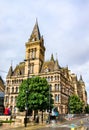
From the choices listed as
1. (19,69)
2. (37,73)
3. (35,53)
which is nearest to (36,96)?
(37,73)

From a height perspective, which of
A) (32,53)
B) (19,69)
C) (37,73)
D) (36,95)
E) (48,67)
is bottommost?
(36,95)

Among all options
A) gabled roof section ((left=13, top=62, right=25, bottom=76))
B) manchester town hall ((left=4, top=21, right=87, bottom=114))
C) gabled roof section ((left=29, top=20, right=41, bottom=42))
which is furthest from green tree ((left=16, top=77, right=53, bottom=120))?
gabled roof section ((left=29, top=20, right=41, bottom=42))

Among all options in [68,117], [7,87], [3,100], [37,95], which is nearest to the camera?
[37,95]

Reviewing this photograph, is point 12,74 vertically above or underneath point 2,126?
above

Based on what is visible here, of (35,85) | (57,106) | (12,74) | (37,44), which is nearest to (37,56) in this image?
(37,44)

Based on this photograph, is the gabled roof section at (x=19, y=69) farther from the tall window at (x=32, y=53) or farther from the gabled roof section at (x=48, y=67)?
the gabled roof section at (x=48, y=67)

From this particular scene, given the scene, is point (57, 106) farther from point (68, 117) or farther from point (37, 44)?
point (37, 44)

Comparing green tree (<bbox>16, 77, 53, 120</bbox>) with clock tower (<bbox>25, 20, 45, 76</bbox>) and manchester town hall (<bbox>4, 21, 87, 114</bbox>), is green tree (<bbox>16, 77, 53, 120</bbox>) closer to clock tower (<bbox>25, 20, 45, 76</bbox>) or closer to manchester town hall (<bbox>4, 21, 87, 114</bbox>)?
manchester town hall (<bbox>4, 21, 87, 114</bbox>)

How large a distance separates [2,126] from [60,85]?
5010 centimetres

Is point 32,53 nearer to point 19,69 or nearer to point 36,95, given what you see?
point 19,69

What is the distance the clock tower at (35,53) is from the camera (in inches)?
3604

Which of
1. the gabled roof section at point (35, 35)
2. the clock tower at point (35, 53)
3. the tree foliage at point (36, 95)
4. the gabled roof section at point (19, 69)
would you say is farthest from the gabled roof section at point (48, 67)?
the tree foliage at point (36, 95)

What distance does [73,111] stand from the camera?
297 feet

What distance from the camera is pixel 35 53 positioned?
93.4 meters
